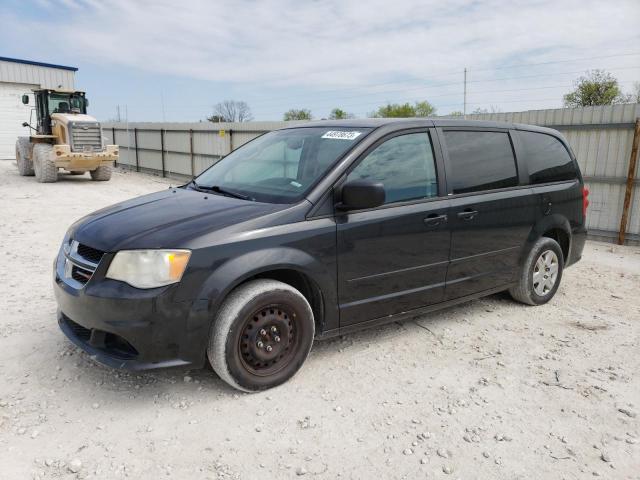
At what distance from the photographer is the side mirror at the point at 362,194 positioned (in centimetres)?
330

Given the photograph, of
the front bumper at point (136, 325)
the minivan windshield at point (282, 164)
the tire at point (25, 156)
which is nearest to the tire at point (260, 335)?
the front bumper at point (136, 325)

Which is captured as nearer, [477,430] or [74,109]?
[477,430]

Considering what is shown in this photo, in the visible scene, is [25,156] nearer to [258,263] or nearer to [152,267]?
[152,267]

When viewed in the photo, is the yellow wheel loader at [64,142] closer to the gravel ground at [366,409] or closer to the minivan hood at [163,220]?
the gravel ground at [366,409]

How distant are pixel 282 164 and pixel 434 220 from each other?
1215 millimetres

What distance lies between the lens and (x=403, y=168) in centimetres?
386

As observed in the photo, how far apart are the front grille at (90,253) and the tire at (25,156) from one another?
17.1m

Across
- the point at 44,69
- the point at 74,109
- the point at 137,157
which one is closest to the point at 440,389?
the point at 74,109

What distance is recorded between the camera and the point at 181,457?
104 inches

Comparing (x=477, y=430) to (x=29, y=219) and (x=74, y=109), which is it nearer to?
(x=29, y=219)

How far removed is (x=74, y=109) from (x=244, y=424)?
17.4 metres

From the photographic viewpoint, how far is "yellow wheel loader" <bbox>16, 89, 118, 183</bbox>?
15742 mm

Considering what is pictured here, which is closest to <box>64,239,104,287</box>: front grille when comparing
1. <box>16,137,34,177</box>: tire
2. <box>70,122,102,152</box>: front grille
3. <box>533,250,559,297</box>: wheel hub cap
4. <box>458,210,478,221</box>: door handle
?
<box>458,210,478,221</box>: door handle

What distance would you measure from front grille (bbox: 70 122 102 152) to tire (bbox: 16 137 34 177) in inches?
126
